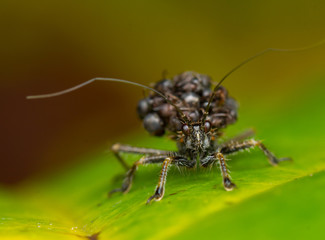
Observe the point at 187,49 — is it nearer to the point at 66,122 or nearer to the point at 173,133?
the point at 66,122

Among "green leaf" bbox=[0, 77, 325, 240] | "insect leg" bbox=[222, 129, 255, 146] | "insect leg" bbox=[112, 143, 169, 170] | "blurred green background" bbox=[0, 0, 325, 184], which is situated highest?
"blurred green background" bbox=[0, 0, 325, 184]

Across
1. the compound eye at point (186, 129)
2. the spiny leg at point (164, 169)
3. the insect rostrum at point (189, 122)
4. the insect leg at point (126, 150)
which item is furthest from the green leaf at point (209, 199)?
the compound eye at point (186, 129)

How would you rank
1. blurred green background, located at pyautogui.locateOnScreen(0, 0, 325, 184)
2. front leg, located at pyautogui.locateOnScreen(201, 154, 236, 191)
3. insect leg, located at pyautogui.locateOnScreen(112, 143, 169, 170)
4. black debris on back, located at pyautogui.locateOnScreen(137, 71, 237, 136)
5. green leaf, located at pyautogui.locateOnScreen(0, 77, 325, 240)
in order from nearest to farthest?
1. green leaf, located at pyautogui.locateOnScreen(0, 77, 325, 240)
2. front leg, located at pyautogui.locateOnScreen(201, 154, 236, 191)
3. black debris on back, located at pyautogui.locateOnScreen(137, 71, 237, 136)
4. insect leg, located at pyautogui.locateOnScreen(112, 143, 169, 170)
5. blurred green background, located at pyautogui.locateOnScreen(0, 0, 325, 184)

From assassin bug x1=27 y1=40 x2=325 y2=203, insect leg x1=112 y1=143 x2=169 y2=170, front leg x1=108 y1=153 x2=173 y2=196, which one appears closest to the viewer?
assassin bug x1=27 y1=40 x2=325 y2=203

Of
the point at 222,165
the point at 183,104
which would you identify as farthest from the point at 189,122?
the point at 222,165

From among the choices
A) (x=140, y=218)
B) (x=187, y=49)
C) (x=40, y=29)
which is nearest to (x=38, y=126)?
(x=40, y=29)

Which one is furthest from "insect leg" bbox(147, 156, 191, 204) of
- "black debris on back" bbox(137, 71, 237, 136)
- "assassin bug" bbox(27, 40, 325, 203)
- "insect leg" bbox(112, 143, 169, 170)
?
"insect leg" bbox(112, 143, 169, 170)

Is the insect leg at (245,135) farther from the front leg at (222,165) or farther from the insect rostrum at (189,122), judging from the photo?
the front leg at (222,165)

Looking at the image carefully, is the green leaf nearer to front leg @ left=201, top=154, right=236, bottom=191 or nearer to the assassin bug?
front leg @ left=201, top=154, right=236, bottom=191
